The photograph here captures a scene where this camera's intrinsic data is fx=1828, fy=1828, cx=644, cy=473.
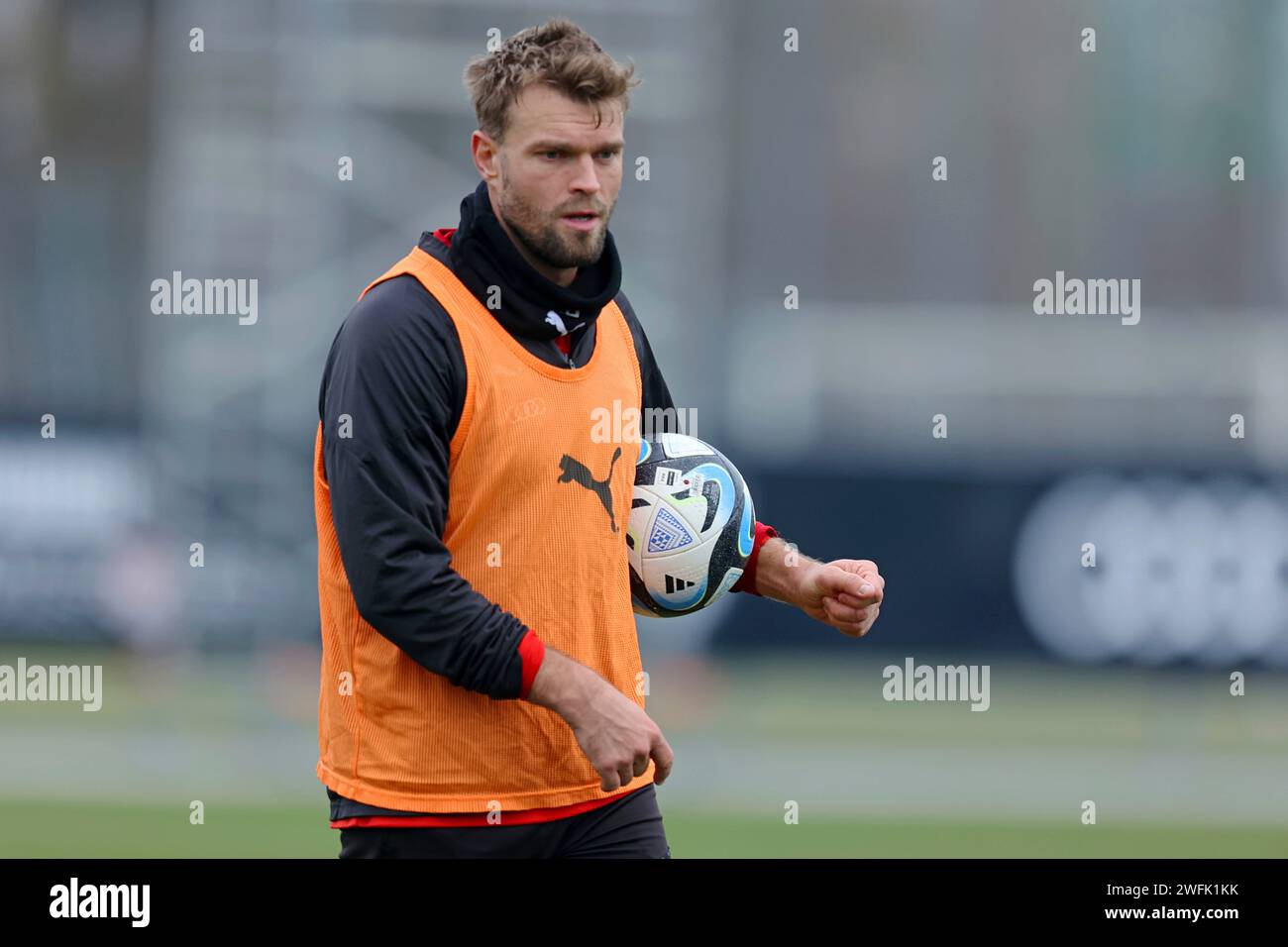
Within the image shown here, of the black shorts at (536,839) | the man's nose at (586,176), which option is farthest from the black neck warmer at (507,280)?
the black shorts at (536,839)

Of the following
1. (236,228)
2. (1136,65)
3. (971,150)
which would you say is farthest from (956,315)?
(236,228)

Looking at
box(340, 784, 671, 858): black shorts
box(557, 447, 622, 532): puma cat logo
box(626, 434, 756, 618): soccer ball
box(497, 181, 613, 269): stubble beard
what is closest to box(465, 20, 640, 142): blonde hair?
box(497, 181, 613, 269): stubble beard

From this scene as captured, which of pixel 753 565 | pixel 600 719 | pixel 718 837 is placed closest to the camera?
pixel 600 719

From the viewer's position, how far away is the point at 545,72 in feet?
12.9

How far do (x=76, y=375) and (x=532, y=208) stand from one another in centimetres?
1050

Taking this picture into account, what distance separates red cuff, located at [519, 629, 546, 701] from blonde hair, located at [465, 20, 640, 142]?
113 centimetres

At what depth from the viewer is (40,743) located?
10836mm

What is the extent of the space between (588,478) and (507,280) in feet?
1.51

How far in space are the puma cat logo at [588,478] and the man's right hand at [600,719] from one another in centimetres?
42

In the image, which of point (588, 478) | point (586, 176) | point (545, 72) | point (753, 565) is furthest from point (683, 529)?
point (545, 72)

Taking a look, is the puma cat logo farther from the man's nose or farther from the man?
the man's nose

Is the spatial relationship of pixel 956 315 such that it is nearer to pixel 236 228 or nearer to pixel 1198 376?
pixel 1198 376

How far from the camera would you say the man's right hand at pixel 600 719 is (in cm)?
360

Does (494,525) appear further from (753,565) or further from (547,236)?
(753,565)
